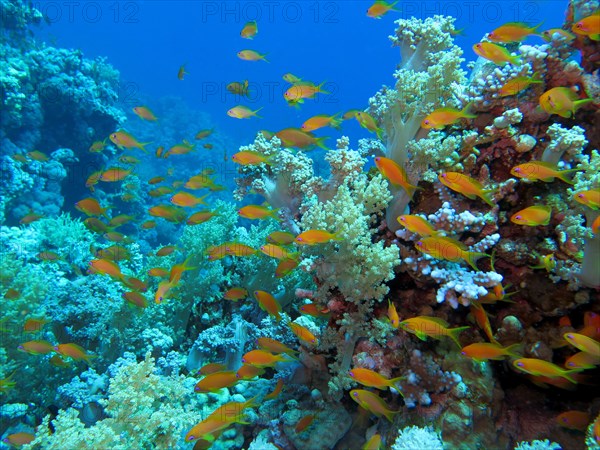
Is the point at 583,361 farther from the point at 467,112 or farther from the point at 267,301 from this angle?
the point at 267,301

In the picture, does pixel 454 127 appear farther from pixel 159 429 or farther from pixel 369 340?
pixel 159 429

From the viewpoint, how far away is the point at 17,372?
4.72 m


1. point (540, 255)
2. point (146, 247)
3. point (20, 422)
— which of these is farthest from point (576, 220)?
point (146, 247)

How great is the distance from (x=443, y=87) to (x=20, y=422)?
6.40 metres

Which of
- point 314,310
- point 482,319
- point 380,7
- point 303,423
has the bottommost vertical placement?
point 303,423

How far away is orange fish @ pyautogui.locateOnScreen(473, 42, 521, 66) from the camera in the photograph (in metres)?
3.56

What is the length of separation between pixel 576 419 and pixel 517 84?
3.04 m

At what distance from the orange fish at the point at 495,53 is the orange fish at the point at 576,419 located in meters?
3.22

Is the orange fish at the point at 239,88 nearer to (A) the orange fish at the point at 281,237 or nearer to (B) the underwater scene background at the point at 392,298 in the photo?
(B) the underwater scene background at the point at 392,298

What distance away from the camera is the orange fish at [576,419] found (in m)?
2.98

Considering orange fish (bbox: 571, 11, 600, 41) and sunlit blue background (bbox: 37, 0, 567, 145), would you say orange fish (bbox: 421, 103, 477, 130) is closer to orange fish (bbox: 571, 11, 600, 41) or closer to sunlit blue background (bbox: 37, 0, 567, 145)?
orange fish (bbox: 571, 11, 600, 41)

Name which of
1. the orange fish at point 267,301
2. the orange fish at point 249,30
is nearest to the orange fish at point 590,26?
the orange fish at point 267,301

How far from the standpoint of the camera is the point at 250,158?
15.0 feet

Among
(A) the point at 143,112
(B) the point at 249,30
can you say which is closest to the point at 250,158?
(B) the point at 249,30
